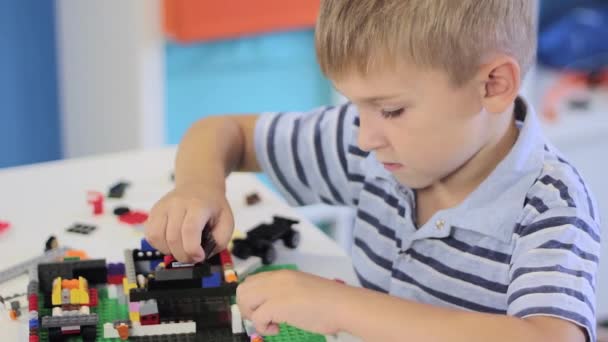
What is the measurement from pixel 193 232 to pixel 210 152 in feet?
0.66

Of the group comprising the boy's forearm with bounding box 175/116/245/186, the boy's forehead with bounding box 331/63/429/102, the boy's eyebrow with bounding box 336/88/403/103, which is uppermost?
the boy's forehead with bounding box 331/63/429/102

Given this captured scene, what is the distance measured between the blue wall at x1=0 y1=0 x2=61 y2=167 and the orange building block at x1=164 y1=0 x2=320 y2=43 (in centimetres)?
32

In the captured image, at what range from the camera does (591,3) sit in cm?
234

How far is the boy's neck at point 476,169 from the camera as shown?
954 mm

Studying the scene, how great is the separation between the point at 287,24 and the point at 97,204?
83 centimetres

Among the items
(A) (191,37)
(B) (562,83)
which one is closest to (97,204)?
(A) (191,37)

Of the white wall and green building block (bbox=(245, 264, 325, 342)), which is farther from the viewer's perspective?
the white wall

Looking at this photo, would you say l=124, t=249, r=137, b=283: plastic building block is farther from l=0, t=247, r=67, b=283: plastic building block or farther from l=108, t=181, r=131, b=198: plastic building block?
l=108, t=181, r=131, b=198: plastic building block

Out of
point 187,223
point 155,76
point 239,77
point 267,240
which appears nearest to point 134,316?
point 187,223

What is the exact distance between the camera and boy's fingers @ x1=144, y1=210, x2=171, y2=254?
903 millimetres

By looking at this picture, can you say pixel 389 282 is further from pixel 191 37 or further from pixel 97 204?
pixel 191 37

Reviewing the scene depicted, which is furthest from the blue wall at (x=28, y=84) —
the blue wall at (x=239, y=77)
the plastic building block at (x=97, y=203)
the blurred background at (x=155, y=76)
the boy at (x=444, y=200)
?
the boy at (x=444, y=200)

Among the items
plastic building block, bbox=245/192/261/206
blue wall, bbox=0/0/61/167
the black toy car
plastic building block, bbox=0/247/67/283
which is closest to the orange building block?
blue wall, bbox=0/0/61/167

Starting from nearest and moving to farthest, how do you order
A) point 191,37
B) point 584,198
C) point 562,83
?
point 584,198 < point 191,37 < point 562,83
